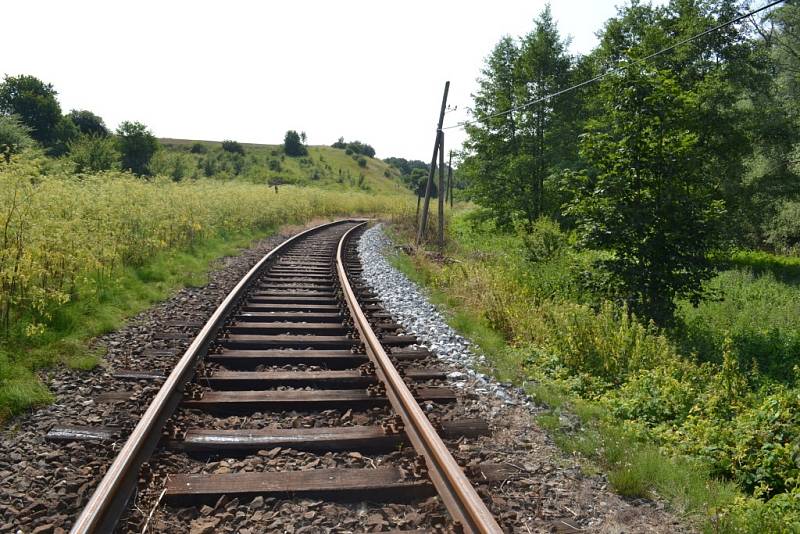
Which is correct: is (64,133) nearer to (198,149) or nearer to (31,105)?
(31,105)

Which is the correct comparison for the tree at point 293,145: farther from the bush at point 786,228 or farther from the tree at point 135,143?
the bush at point 786,228

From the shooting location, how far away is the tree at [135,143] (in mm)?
56688

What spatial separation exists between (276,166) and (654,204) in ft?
245

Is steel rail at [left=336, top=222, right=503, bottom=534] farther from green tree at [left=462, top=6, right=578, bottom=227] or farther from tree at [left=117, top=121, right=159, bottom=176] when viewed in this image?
tree at [left=117, top=121, right=159, bottom=176]

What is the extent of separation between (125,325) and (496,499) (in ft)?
17.6

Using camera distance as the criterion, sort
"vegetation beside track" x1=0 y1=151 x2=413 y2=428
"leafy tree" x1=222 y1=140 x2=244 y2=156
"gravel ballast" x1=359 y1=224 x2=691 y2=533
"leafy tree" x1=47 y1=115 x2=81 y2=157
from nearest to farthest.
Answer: "gravel ballast" x1=359 y1=224 x2=691 y2=533
"vegetation beside track" x1=0 y1=151 x2=413 y2=428
"leafy tree" x1=47 y1=115 x2=81 y2=157
"leafy tree" x1=222 y1=140 x2=244 y2=156

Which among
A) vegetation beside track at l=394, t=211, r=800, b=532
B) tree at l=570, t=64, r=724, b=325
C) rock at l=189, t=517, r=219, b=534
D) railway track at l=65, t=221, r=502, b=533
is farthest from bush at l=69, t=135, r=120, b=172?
rock at l=189, t=517, r=219, b=534

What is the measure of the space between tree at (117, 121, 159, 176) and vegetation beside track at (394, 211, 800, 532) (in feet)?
183

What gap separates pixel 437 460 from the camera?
319cm

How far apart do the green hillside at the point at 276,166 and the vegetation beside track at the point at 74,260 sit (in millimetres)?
43213

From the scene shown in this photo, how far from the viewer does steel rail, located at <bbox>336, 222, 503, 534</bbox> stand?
8.58 ft

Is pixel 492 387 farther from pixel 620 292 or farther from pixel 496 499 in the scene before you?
pixel 620 292

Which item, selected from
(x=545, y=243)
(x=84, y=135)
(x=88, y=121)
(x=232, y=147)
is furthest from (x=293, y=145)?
(x=545, y=243)

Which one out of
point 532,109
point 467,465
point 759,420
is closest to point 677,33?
point 532,109
